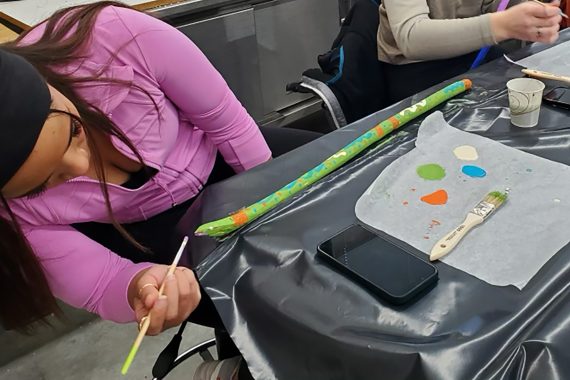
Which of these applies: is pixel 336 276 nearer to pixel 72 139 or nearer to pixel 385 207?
pixel 385 207

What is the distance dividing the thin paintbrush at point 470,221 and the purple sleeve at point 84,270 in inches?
17.1

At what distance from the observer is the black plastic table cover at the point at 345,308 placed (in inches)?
22.2

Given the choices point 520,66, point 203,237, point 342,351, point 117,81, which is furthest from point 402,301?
point 520,66

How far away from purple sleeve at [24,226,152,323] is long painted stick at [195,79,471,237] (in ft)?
0.56

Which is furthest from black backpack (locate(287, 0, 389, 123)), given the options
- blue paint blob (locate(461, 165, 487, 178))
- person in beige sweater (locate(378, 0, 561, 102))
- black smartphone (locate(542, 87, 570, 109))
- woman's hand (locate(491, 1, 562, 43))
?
blue paint blob (locate(461, 165, 487, 178))

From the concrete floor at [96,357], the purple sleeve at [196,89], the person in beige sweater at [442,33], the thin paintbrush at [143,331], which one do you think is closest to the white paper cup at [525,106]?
the person in beige sweater at [442,33]

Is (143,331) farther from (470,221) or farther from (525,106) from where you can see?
(525,106)

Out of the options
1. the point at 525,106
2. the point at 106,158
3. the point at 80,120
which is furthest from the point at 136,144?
the point at 525,106

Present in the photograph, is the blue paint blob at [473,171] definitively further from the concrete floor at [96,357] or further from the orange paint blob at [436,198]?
the concrete floor at [96,357]

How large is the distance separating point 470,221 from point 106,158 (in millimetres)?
555

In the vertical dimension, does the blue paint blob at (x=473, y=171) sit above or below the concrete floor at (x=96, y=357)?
above

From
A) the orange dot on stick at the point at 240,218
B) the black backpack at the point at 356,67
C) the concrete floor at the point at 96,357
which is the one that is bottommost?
the concrete floor at the point at 96,357

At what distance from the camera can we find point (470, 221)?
703 millimetres

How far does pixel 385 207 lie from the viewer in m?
0.76
